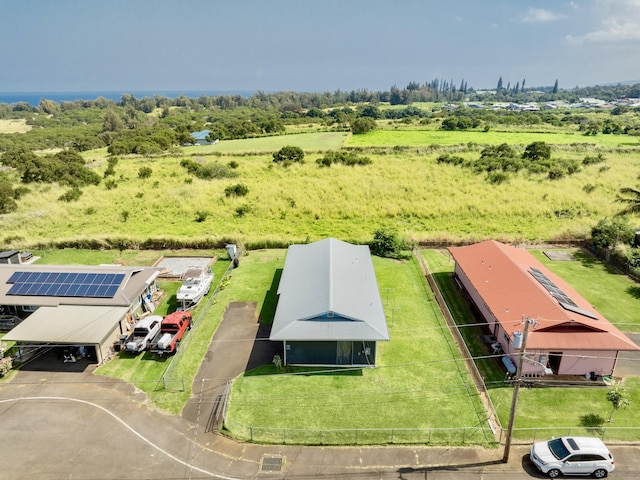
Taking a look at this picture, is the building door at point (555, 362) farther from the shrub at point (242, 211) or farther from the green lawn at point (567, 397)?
the shrub at point (242, 211)

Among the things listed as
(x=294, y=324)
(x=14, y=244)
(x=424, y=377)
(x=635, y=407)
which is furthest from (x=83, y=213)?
(x=635, y=407)

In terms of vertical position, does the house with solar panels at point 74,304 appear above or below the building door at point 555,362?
above

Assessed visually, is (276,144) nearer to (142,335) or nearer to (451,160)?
(451,160)

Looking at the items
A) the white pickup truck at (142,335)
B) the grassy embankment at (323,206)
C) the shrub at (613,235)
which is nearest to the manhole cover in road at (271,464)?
the white pickup truck at (142,335)

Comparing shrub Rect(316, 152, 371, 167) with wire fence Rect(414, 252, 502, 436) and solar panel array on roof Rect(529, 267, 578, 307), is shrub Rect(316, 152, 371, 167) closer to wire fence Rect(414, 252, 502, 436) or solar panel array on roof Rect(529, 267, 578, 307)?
wire fence Rect(414, 252, 502, 436)

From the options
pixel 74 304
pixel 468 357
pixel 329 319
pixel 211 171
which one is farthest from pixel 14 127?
pixel 468 357

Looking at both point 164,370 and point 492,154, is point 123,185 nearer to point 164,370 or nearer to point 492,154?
point 164,370
